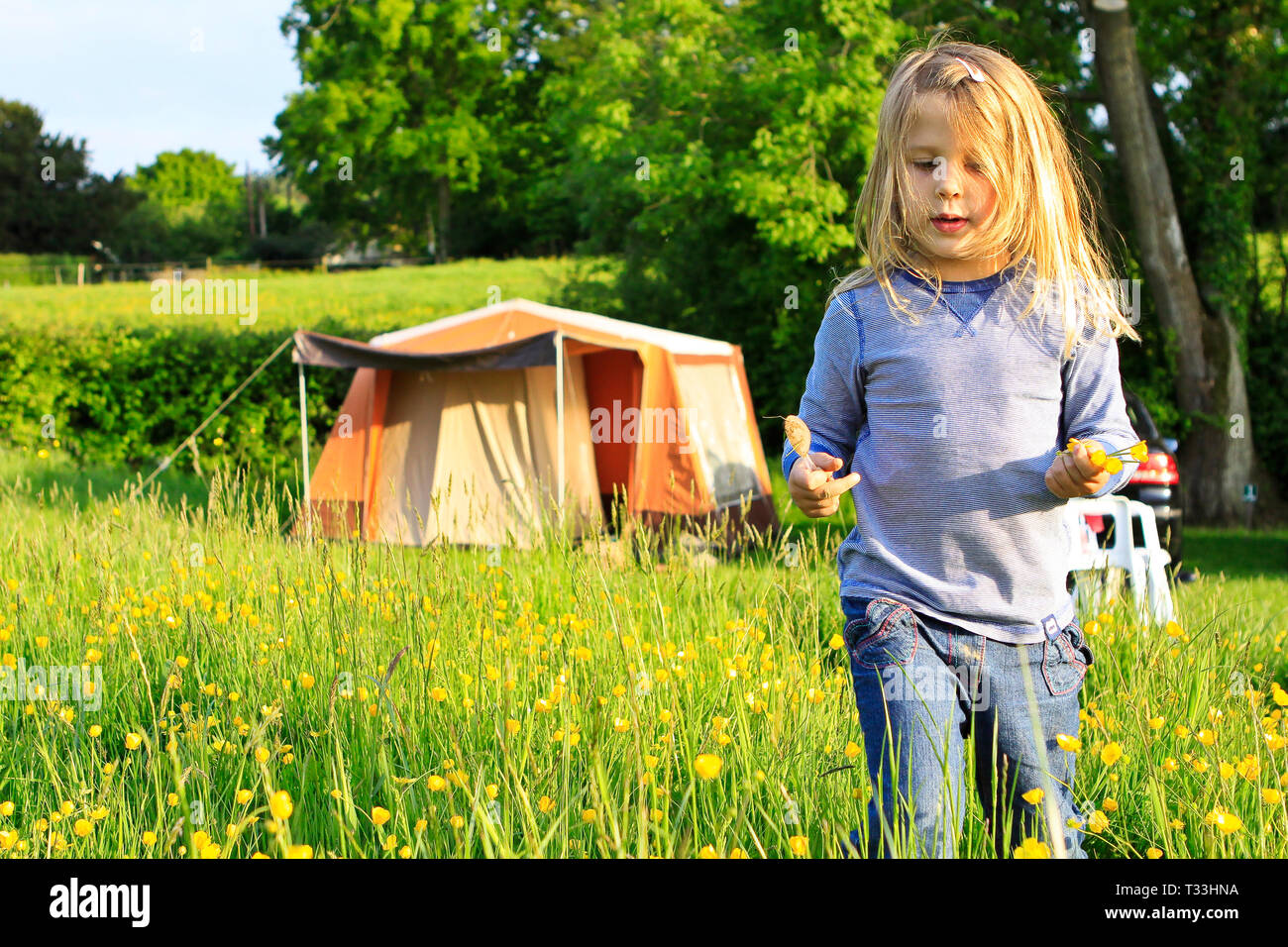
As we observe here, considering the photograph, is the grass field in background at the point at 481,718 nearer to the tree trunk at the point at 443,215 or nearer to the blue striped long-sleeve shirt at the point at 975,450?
the blue striped long-sleeve shirt at the point at 975,450

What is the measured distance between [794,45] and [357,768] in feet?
33.0

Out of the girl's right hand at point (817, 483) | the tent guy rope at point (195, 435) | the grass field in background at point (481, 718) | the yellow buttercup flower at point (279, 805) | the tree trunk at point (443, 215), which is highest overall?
the tree trunk at point (443, 215)

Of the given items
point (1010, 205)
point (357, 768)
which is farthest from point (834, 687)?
point (1010, 205)

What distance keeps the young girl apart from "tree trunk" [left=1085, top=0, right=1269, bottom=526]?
10.4m

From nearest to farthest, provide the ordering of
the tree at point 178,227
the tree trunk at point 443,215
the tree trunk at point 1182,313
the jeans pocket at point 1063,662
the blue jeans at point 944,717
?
the blue jeans at point 944,717, the jeans pocket at point 1063,662, the tree trunk at point 1182,313, the tree trunk at point 443,215, the tree at point 178,227

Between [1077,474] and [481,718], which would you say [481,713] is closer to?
[481,718]

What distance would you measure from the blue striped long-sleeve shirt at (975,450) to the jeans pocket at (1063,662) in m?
0.03

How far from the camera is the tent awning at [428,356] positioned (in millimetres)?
8367

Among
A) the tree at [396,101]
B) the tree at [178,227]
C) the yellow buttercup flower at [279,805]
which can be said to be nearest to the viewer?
the yellow buttercup flower at [279,805]

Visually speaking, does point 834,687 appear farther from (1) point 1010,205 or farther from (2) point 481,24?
(2) point 481,24

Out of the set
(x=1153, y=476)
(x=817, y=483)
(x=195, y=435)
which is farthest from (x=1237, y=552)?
(x=817, y=483)

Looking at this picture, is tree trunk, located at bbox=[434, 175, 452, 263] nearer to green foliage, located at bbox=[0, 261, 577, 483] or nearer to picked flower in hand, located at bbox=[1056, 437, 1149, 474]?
green foliage, located at bbox=[0, 261, 577, 483]

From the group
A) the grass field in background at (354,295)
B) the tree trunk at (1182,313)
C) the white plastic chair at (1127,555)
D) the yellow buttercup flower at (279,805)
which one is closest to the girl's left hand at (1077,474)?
the yellow buttercup flower at (279,805)

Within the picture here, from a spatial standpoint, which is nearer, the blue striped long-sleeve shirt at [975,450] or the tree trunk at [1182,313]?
the blue striped long-sleeve shirt at [975,450]
